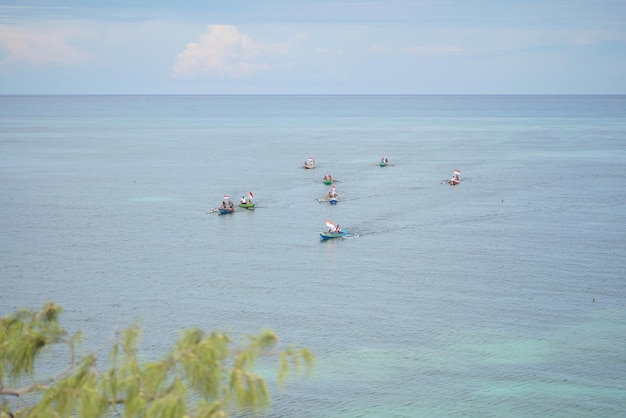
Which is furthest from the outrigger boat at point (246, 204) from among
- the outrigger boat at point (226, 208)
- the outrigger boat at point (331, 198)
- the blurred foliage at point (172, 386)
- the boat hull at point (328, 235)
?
the blurred foliage at point (172, 386)

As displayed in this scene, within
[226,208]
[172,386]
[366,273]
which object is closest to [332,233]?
[366,273]

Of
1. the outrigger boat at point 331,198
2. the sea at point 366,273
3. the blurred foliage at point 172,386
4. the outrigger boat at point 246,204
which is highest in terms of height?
the outrigger boat at point 331,198

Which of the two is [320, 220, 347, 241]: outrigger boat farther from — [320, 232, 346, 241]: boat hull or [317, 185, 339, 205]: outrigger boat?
[317, 185, 339, 205]: outrigger boat

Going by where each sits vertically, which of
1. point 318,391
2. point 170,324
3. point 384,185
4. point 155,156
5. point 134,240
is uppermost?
point 155,156

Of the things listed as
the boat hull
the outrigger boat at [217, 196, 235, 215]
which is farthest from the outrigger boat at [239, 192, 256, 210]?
the boat hull

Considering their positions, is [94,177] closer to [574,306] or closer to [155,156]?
[155,156]

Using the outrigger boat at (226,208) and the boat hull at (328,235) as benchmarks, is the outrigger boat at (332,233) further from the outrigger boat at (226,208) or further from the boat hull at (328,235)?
the outrigger boat at (226,208)

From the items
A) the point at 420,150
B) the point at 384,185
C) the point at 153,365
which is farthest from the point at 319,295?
the point at 420,150

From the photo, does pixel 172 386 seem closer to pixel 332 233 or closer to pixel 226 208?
pixel 332 233
